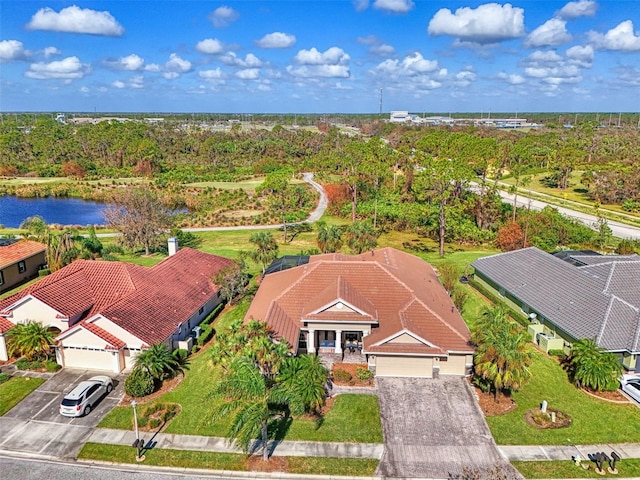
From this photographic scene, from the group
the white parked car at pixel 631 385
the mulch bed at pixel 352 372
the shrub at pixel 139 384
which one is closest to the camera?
the shrub at pixel 139 384

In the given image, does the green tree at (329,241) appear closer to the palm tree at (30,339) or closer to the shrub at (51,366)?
the palm tree at (30,339)

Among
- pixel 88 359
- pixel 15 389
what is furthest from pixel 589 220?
pixel 15 389

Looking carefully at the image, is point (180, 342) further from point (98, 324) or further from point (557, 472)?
point (557, 472)

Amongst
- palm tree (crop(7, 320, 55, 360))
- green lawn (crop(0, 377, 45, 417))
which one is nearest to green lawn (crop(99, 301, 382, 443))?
green lawn (crop(0, 377, 45, 417))

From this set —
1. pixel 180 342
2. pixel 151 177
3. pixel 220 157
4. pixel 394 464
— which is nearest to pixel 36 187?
pixel 151 177

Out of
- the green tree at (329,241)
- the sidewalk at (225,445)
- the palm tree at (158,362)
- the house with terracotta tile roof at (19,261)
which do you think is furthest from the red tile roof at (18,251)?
the green tree at (329,241)
